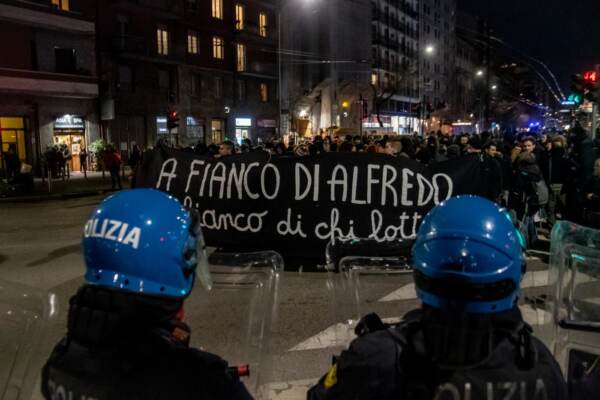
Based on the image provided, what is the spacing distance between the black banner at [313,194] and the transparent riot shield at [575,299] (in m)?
3.29

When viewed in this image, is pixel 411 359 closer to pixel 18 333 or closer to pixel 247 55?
pixel 18 333

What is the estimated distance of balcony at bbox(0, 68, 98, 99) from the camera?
26.3m

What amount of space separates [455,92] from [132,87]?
7555cm

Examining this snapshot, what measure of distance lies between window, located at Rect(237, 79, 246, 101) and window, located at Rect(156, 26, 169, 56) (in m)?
7.72

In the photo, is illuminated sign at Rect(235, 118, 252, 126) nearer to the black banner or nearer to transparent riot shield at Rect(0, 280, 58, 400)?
the black banner

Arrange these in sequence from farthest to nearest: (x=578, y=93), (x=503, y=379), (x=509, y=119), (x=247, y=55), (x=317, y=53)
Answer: (x=509, y=119) < (x=317, y=53) < (x=247, y=55) < (x=578, y=93) < (x=503, y=379)

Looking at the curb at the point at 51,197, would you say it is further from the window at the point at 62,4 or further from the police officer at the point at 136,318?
the police officer at the point at 136,318

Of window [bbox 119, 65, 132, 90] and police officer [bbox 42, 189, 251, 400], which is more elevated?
window [bbox 119, 65, 132, 90]

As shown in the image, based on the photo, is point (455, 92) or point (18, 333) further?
point (455, 92)

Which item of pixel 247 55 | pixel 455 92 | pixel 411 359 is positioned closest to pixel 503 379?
pixel 411 359

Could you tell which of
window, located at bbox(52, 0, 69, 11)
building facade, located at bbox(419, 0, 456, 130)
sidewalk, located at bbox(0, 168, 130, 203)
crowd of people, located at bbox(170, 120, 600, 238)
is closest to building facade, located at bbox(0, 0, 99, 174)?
window, located at bbox(52, 0, 69, 11)

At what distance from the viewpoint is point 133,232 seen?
1.81 metres

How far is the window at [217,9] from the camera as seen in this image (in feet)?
134

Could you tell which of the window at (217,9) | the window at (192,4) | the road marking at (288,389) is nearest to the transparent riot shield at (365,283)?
the road marking at (288,389)
